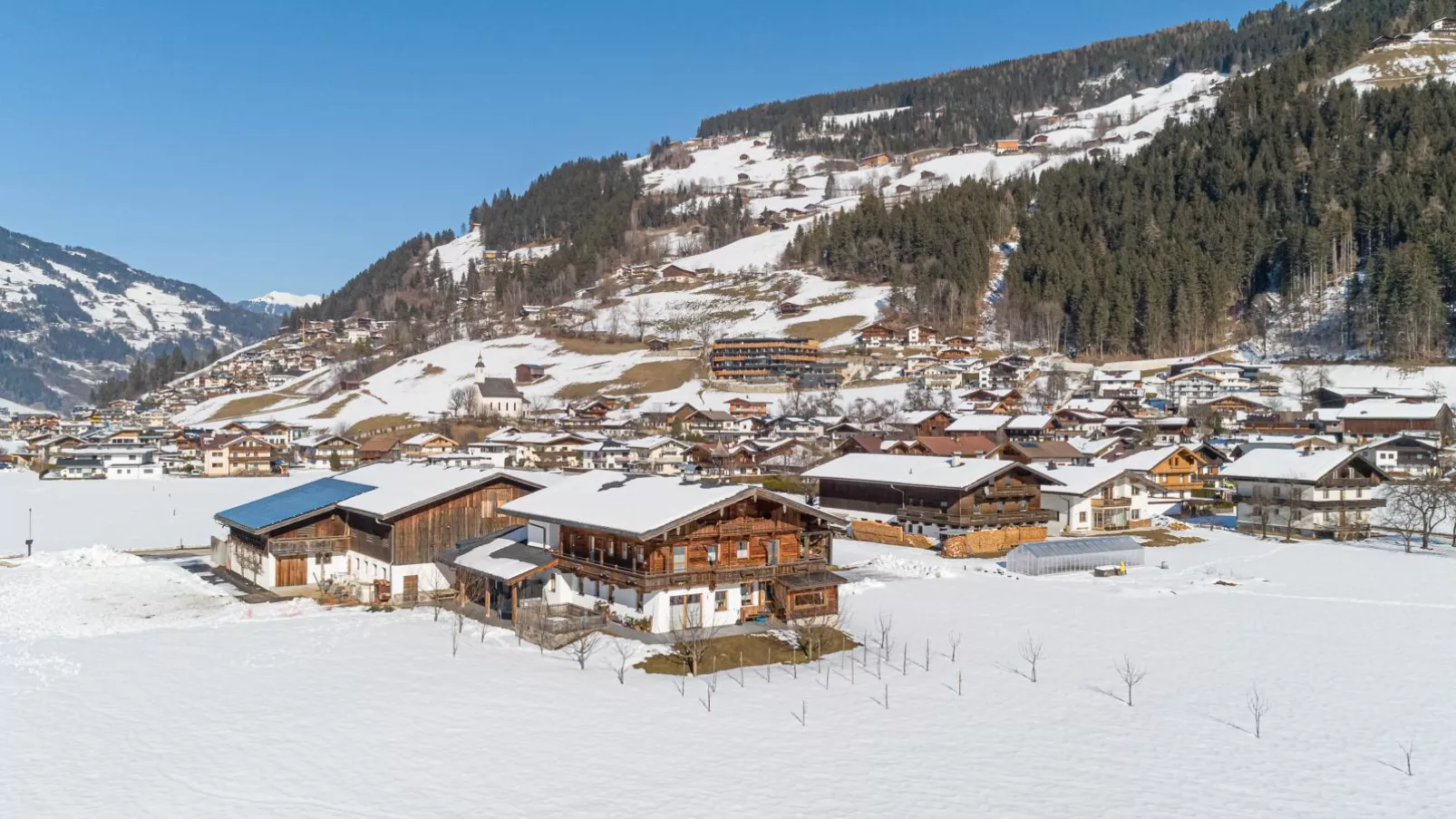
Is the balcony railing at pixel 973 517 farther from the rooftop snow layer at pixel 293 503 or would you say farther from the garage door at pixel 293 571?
the garage door at pixel 293 571

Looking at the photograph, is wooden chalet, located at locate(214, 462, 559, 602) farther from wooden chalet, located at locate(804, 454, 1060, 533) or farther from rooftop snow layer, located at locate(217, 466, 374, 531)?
wooden chalet, located at locate(804, 454, 1060, 533)

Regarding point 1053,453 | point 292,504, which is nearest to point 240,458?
point 292,504

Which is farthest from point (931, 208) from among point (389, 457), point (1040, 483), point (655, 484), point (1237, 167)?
point (655, 484)

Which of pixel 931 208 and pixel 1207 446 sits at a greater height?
pixel 931 208

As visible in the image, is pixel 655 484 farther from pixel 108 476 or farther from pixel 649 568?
pixel 108 476

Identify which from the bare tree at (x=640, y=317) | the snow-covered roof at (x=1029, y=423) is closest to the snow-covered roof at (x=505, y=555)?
the snow-covered roof at (x=1029, y=423)

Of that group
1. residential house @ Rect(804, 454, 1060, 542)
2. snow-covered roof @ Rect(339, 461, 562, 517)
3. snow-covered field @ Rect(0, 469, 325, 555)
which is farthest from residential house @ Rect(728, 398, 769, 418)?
snow-covered roof @ Rect(339, 461, 562, 517)
